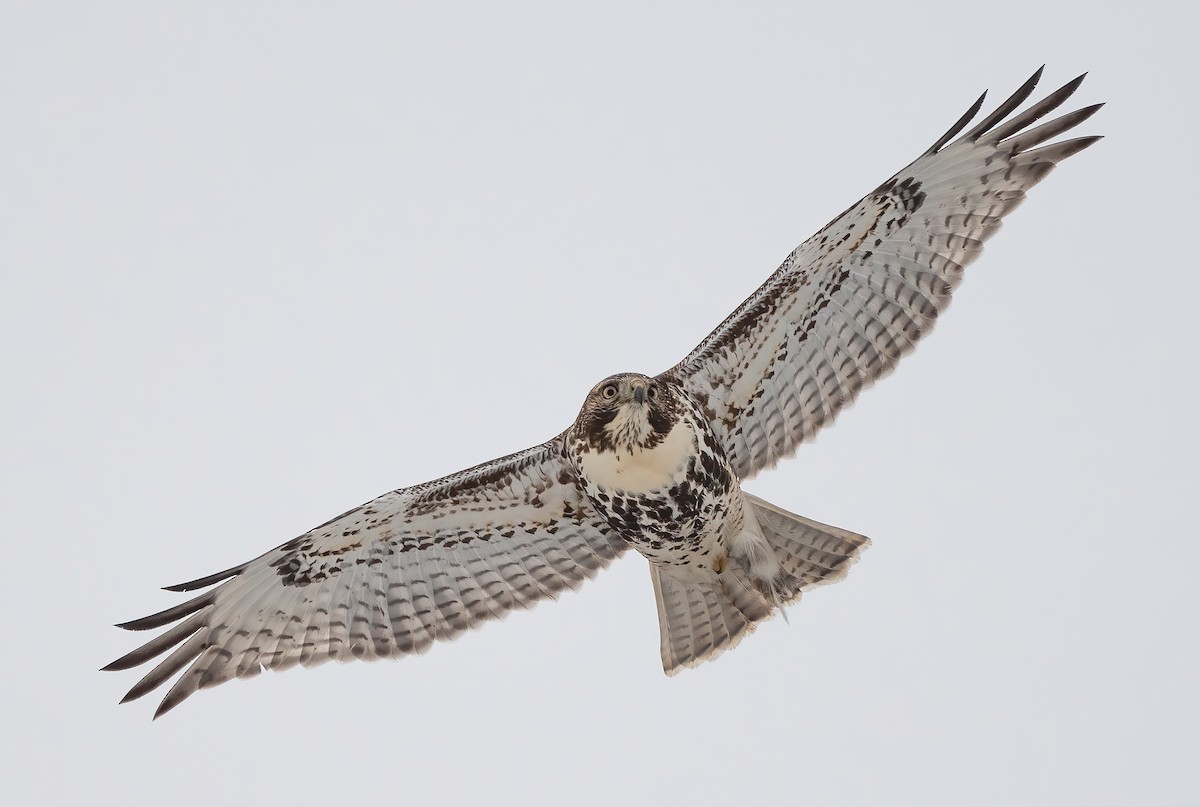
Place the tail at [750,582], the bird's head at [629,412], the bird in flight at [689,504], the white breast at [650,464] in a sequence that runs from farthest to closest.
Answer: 1. the tail at [750,582]
2. the bird in flight at [689,504]
3. the white breast at [650,464]
4. the bird's head at [629,412]

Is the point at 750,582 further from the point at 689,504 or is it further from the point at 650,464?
the point at 650,464

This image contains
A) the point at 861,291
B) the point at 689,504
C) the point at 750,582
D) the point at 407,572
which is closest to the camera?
the point at 689,504

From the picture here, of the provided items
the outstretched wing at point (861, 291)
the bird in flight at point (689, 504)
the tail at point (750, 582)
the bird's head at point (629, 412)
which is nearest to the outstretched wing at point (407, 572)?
the bird in flight at point (689, 504)

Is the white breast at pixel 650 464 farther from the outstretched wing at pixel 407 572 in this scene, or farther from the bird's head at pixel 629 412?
the outstretched wing at pixel 407 572

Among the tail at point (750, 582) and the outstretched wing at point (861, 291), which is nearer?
the outstretched wing at point (861, 291)

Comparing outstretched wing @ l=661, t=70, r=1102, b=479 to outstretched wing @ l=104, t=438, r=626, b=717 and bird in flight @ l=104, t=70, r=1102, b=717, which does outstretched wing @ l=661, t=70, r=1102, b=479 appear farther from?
outstretched wing @ l=104, t=438, r=626, b=717

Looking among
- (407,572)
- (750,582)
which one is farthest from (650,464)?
(407,572)

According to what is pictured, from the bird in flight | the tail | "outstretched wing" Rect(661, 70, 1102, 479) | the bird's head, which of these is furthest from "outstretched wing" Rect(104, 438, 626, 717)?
"outstretched wing" Rect(661, 70, 1102, 479)
